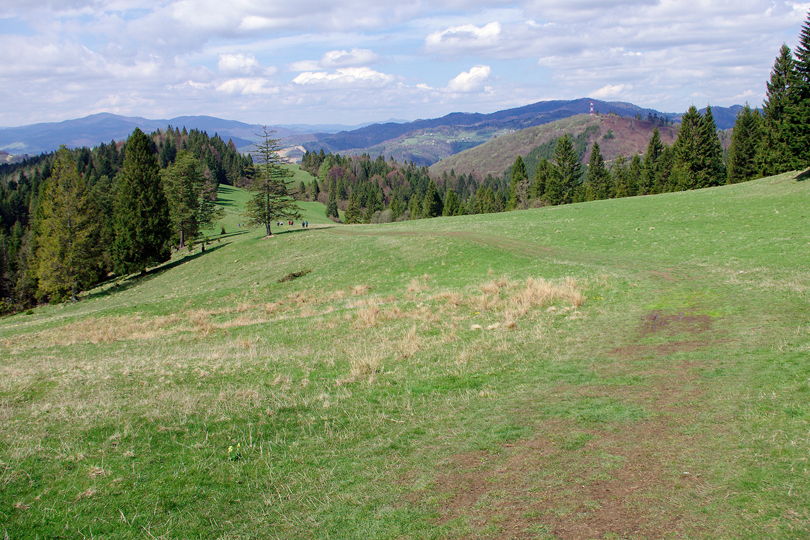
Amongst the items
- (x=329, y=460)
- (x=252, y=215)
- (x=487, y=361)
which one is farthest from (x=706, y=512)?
(x=252, y=215)

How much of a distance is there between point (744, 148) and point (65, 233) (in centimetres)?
9803

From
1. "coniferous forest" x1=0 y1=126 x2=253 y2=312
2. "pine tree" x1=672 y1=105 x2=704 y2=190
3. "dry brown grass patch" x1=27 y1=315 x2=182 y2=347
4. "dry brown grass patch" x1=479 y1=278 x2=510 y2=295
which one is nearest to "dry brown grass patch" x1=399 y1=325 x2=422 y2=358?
"dry brown grass patch" x1=479 y1=278 x2=510 y2=295

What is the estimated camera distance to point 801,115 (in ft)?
150

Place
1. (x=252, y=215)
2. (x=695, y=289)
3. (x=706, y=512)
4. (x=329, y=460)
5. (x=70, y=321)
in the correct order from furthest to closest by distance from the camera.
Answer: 1. (x=252, y=215)
2. (x=70, y=321)
3. (x=695, y=289)
4. (x=329, y=460)
5. (x=706, y=512)

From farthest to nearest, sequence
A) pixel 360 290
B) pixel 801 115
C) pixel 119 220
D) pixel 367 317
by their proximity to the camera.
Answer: pixel 119 220 < pixel 801 115 < pixel 360 290 < pixel 367 317

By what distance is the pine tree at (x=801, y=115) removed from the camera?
1796 inches

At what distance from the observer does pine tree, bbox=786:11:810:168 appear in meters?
45.6

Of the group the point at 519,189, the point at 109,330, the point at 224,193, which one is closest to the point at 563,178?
the point at 519,189

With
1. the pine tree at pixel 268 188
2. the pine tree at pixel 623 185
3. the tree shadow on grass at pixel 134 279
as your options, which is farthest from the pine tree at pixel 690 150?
the tree shadow on grass at pixel 134 279

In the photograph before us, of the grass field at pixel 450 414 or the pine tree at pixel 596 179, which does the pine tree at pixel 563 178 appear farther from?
the grass field at pixel 450 414

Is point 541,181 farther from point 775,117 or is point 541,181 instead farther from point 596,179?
point 775,117

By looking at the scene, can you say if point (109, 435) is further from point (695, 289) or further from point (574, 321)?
point (695, 289)

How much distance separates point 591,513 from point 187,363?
45.3 feet

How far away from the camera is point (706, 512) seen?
21.6ft
